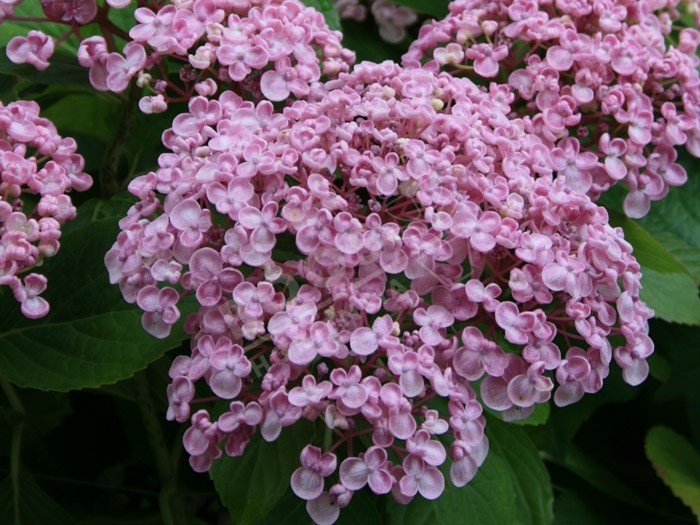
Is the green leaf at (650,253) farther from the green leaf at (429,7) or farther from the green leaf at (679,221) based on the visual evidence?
the green leaf at (429,7)

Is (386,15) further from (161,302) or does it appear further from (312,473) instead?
(312,473)

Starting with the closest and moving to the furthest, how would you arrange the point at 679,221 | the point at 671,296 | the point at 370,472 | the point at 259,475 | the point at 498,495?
the point at 370,472
the point at 259,475
the point at 498,495
the point at 671,296
the point at 679,221

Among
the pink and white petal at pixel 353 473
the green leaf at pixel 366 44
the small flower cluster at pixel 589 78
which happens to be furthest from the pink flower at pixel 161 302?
the green leaf at pixel 366 44

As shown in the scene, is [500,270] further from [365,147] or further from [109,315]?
[109,315]


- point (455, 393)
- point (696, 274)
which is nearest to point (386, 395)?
point (455, 393)

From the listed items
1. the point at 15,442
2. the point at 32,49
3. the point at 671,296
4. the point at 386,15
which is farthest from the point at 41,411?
the point at 671,296
